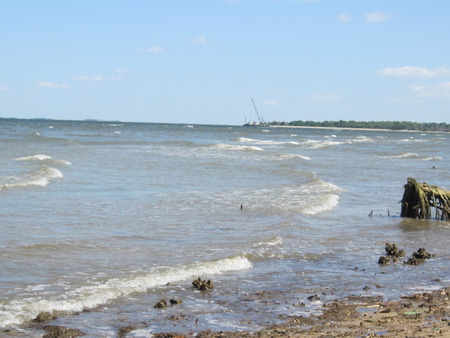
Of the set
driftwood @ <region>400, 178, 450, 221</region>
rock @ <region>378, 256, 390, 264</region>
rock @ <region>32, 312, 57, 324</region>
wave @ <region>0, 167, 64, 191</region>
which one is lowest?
rock @ <region>32, 312, 57, 324</region>

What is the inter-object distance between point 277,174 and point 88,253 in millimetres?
18404

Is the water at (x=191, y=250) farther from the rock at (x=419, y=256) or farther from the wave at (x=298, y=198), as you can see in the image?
the rock at (x=419, y=256)

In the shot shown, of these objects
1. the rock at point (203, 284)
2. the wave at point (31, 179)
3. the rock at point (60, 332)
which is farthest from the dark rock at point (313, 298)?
the wave at point (31, 179)

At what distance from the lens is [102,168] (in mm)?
29016

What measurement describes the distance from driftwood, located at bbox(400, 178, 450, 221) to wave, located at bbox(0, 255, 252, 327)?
23.5 feet

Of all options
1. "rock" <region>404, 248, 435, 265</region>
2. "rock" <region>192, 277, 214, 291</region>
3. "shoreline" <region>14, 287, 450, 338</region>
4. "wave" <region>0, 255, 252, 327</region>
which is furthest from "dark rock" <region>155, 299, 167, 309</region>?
"rock" <region>404, 248, 435, 265</region>

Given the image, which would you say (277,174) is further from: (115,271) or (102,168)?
(115,271)

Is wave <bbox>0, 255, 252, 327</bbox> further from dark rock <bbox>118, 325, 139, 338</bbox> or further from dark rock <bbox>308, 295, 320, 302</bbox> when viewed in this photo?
dark rock <bbox>308, 295, 320, 302</bbox>

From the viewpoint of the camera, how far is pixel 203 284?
9.34m

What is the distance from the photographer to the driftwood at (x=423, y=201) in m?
16.6

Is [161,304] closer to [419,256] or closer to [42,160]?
[419,256]

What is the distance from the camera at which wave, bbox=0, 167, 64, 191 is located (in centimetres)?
2080

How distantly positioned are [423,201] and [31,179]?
44.0 ft

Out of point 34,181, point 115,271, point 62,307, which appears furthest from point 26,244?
point 34,181
